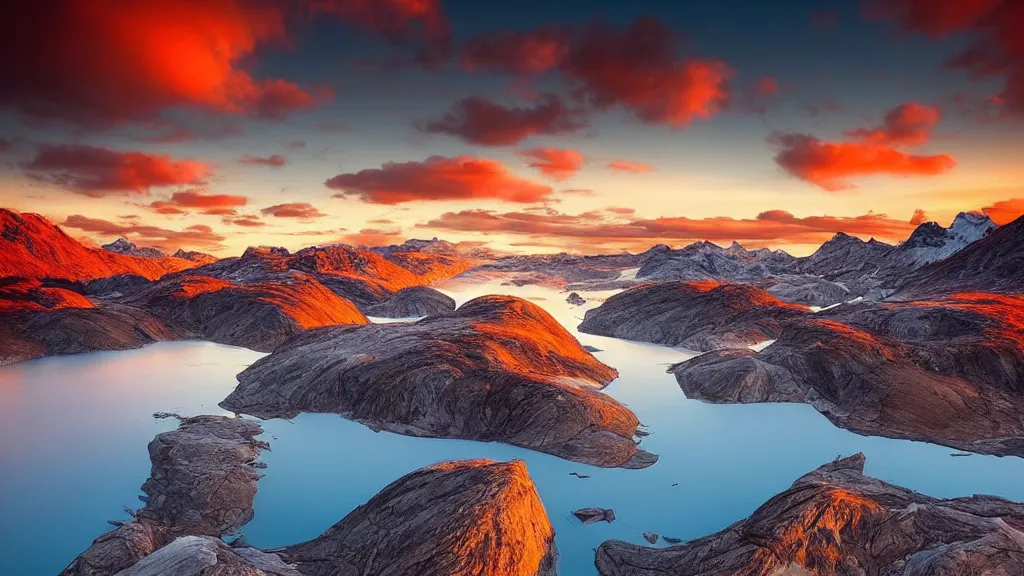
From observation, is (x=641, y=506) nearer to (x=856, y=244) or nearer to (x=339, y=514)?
(x=339, y=514)

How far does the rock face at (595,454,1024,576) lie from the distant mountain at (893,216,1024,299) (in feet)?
121

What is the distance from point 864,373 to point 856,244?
319 feet

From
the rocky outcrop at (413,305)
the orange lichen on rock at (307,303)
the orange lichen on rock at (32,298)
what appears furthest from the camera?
the rocky outcrop at (413,305)

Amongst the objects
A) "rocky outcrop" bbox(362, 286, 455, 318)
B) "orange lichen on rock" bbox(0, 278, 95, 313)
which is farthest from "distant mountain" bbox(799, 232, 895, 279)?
"orange lichen on rock" bbox(0, 278, 95, 313)

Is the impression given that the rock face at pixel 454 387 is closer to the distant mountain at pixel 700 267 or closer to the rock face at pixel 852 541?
the rock face at pixel 852 541

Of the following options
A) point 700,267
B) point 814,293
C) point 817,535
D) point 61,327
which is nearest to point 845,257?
point 700,267

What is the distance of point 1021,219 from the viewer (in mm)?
44656

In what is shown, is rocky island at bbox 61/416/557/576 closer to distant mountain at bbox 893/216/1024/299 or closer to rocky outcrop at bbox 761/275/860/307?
distant mountain at bbox 893/216/1024/299

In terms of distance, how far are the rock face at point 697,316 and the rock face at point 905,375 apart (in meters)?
8.54

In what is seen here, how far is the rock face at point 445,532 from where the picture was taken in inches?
386

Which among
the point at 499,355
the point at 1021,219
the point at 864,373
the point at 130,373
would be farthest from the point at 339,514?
the point at 1021,219

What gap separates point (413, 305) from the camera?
184 ft

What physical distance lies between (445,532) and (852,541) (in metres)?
7.18

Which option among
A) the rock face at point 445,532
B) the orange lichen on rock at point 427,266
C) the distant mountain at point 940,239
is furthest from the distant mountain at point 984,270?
the orange lichen on rock at point 427,266
